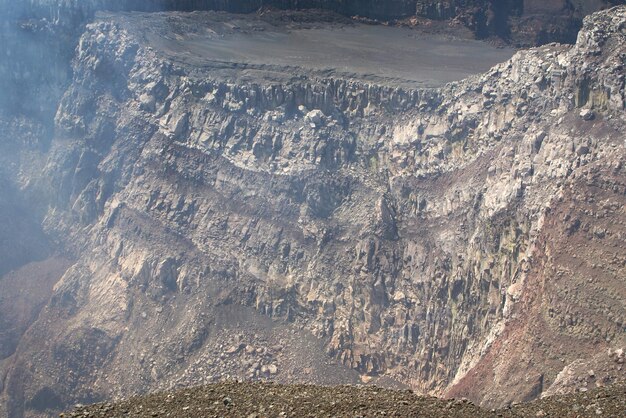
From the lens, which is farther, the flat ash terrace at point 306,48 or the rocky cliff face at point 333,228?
the flat ash terrace at point 306,48

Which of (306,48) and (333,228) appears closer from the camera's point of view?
(333,228)

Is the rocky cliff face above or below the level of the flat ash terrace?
below

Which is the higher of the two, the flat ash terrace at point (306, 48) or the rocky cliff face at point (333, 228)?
the flat ash terrace at point (306, 48)

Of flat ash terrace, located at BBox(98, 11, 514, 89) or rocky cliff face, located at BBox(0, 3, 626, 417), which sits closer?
rocky cliff face, located at BBox(0, 3, 626, 417)

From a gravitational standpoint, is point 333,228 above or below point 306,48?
below
